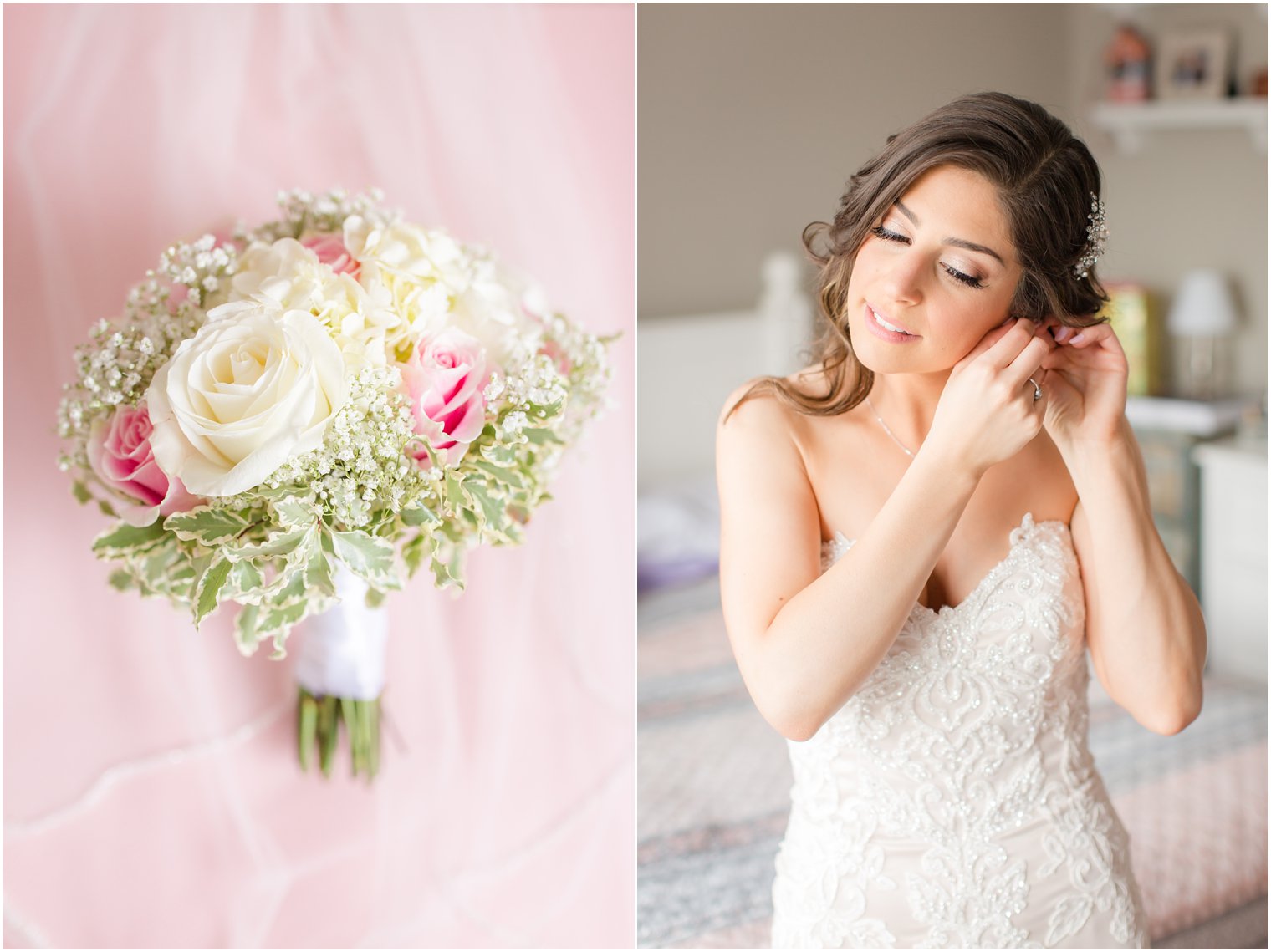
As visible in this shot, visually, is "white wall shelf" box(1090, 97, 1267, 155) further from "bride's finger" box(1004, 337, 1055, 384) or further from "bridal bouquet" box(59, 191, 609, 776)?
"bridal bouquet" box(59, 191, 609, 776)

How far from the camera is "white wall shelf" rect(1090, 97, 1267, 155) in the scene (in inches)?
141

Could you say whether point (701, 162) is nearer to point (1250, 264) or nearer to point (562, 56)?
point (1250, 264)

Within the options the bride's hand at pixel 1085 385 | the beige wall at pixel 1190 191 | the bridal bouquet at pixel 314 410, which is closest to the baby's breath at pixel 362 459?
the bridal bouquet at pixel 314 410

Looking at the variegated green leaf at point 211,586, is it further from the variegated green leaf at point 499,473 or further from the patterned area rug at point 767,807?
the patterned area rug at point 767,807

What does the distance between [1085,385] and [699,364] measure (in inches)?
104

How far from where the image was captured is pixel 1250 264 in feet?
12.5

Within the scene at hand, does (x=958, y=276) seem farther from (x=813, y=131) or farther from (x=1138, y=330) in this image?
(x=1138, y=330)

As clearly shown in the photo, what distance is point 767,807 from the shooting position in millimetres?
2197

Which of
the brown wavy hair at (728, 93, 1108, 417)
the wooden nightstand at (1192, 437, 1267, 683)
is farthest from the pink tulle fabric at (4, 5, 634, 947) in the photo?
the wooden nightstand at (1192, 437, 1267, 683)

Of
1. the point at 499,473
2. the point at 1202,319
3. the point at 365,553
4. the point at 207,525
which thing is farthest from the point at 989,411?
the point at 1202,319

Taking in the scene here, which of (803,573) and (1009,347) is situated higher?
(1009,347)

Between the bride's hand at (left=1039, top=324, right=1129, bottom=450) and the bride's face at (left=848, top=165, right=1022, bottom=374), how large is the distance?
12 centimetres

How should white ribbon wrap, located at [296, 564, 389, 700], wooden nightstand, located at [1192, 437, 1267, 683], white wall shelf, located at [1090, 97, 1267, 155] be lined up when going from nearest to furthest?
white ribbon wrap, located at [296, 564, 389, 700], wooden nightstand, located at [1192, 437, 1267, 683], white wall shelf, located at [1090, 97, 1267, 155]

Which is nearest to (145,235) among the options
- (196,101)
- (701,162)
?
(196,101)
